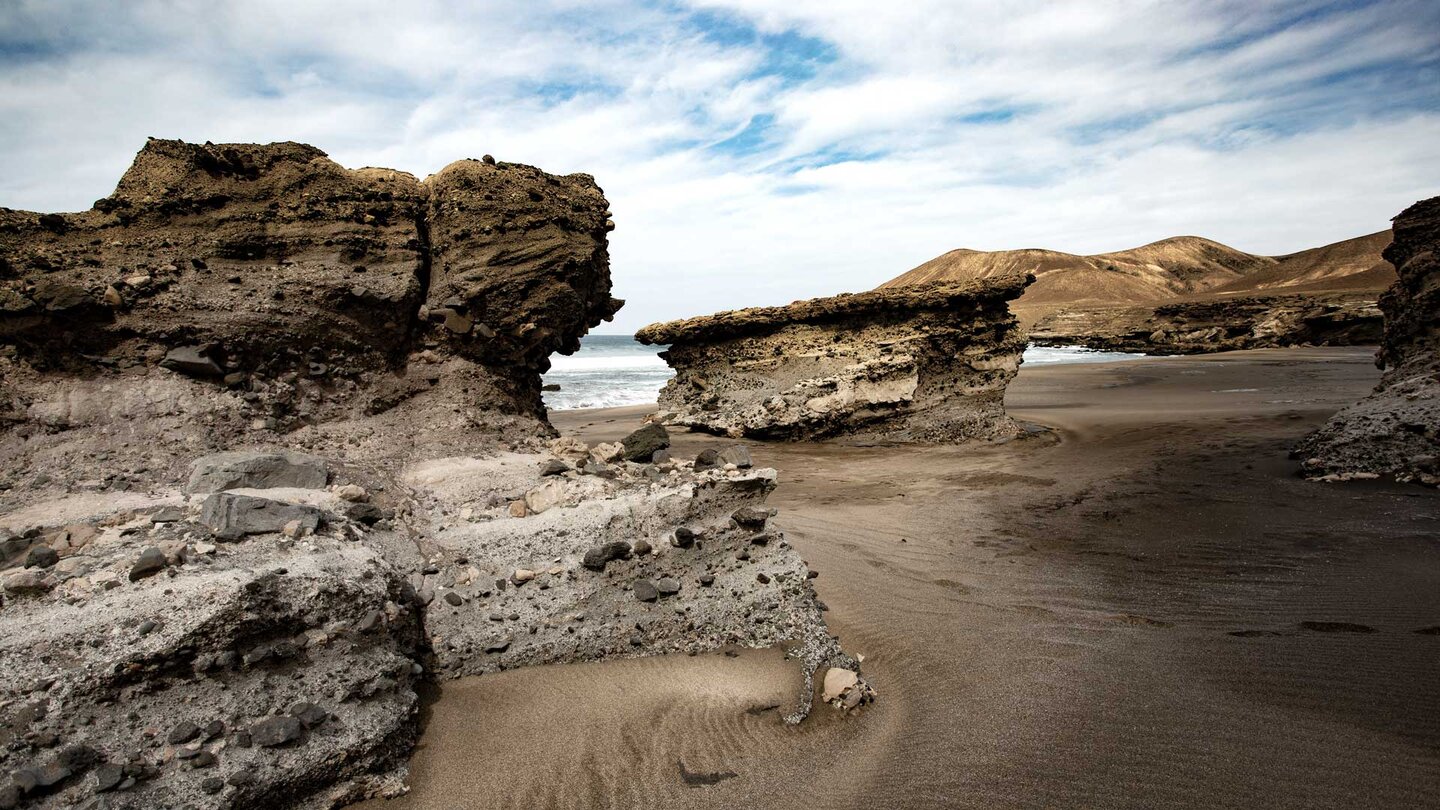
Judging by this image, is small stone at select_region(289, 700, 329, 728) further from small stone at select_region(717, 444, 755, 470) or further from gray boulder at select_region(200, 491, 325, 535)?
small stone at select_region(717, 444, 755, 470)

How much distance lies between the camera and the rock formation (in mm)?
2422

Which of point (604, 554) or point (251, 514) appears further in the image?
point (604, 554)

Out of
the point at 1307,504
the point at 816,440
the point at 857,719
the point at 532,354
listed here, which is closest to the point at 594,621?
the point at 857,719

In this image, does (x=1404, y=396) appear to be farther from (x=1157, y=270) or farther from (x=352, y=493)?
(x=1157, y=270)

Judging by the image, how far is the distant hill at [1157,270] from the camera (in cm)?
5641

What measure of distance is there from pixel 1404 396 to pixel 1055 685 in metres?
7.83

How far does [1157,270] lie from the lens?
242 feet

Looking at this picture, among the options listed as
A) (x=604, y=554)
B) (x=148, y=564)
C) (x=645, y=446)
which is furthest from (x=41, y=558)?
(x=645, y=446)

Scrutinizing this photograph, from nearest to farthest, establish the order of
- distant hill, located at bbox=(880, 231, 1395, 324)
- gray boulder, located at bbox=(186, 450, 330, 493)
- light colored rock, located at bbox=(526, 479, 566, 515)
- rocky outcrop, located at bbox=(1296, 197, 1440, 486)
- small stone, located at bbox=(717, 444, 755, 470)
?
gray boulder, located at bbox=(186, 450, 330, 493) → light colored rock, located at bbox=(526, 479, 566, 515) → small stone, located at bbox=(717, 444, 755, 470) → rocky outcrop, located at bbox=(1296, 197, 1440, 486) → distant hill, located at bbox=(880, 231, 1395, 324)

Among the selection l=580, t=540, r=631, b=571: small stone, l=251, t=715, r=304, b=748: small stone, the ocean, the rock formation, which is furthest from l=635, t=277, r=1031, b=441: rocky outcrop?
l=251, t=715, r=304, b=748: small stone

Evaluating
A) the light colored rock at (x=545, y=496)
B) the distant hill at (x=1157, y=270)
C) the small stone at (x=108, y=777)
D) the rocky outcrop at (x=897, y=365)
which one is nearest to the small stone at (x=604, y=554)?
the light colored rock at (x=545, y=496)

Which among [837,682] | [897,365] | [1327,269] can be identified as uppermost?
[1327,269]

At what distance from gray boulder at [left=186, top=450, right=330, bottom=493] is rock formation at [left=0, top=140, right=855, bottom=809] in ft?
0.06

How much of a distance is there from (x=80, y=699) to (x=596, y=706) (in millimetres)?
1910
